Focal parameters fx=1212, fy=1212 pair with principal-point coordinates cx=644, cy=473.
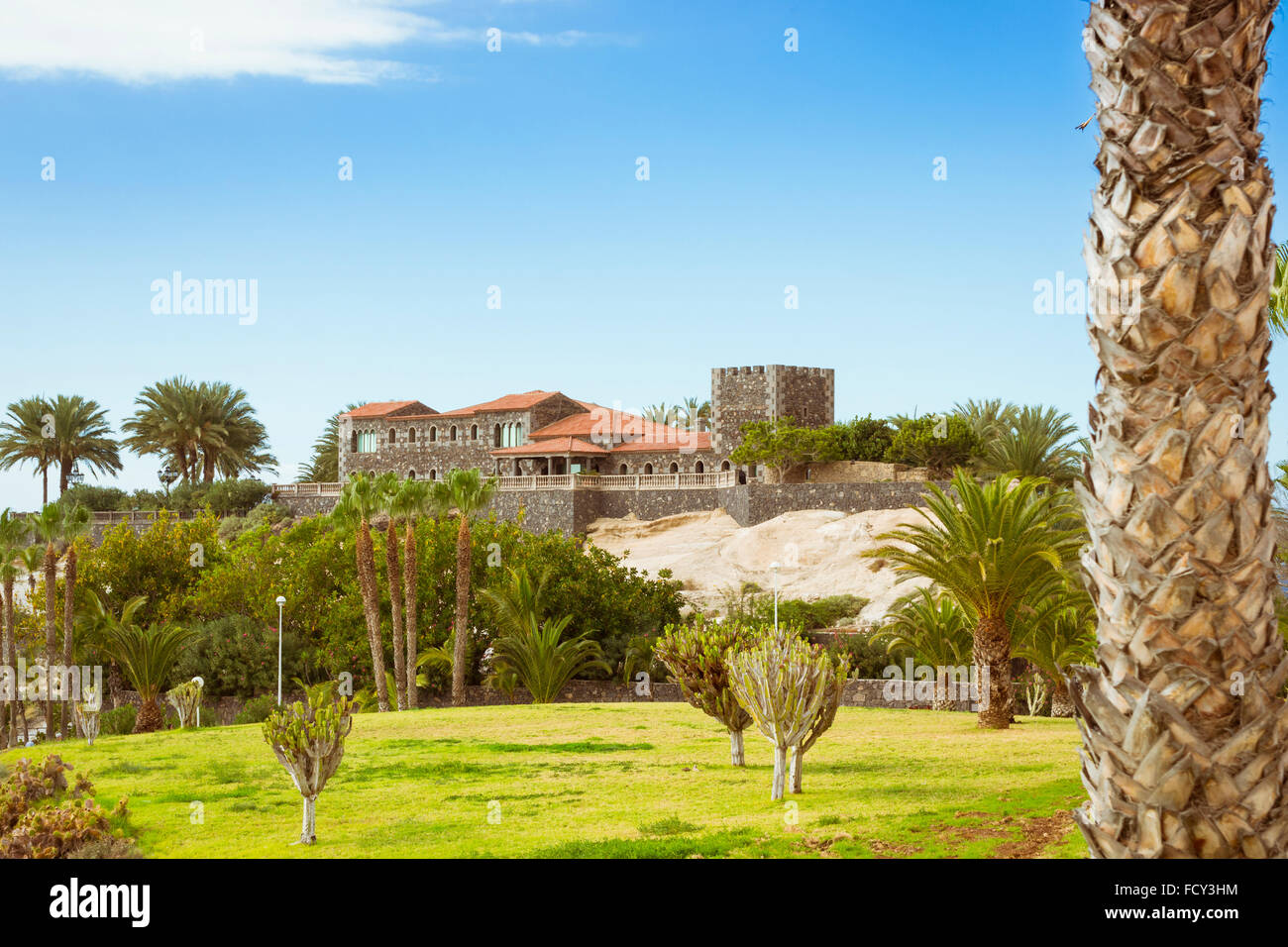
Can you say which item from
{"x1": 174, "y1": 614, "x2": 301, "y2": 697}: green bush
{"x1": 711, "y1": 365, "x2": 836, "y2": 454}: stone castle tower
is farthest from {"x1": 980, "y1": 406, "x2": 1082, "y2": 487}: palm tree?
{"x1": 174, "y1": 614, "x2": 301, "y2": 697}: green bush

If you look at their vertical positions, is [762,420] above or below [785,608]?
above

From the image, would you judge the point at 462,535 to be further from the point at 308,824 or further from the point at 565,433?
the point at 565,433

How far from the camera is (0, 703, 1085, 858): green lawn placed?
1301 centimetres

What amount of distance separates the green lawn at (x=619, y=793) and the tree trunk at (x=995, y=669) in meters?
0.41

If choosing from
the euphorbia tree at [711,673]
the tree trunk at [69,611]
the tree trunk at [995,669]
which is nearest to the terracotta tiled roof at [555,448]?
the tree trunk at [69,611]

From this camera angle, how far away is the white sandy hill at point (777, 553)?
167 feet

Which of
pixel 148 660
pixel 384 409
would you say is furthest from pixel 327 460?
pixel 148 660

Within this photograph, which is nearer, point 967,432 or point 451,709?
point 451,709

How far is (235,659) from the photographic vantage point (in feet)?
140

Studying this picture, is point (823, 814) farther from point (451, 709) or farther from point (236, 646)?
point (236, 646)

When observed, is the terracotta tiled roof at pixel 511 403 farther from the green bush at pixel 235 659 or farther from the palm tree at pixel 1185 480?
the palm tree at pixel 1185 480

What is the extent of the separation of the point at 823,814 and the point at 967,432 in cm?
5378
